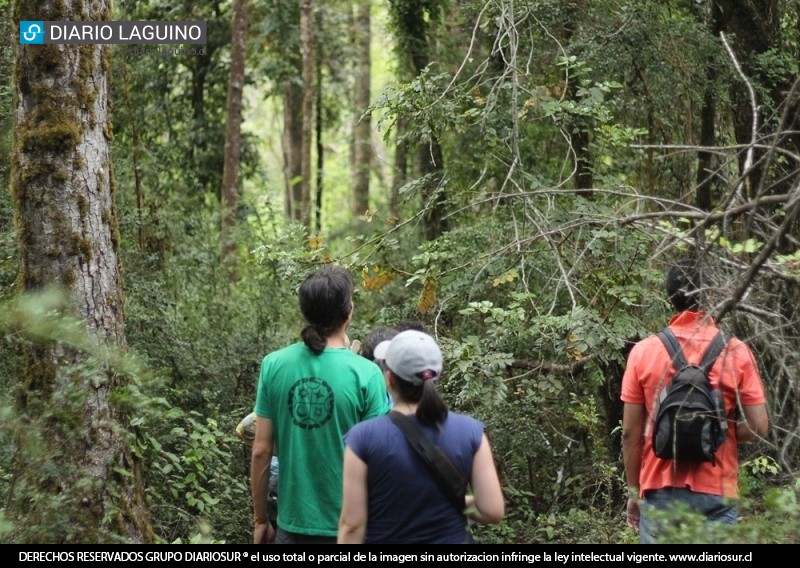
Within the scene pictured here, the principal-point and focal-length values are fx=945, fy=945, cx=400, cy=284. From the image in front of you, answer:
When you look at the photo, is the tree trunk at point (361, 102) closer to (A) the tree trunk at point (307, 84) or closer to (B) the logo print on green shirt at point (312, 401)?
(A) the tree trunk at point (307, 84)

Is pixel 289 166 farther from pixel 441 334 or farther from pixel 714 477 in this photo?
pixel 714 477

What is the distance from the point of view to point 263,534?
4.80 meters

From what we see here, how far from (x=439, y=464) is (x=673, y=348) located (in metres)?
1.71

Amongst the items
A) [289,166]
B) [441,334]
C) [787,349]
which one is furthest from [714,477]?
[289,166]

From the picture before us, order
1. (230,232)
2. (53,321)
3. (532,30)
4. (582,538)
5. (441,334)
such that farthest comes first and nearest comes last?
(230,232) < (532,30) < (441,334) < (582,538) < (53,321)

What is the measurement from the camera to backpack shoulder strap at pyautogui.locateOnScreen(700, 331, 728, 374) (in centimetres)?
466

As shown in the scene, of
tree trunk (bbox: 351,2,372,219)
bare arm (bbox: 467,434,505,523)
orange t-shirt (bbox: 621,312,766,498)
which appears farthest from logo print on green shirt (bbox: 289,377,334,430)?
tree trunk (bbox: 351,2,372,219)

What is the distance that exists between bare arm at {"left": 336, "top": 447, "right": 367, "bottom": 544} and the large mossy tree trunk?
2.37 metres

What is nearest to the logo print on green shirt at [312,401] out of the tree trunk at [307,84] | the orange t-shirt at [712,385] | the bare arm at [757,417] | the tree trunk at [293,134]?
the orange t-shirt at [712,385]

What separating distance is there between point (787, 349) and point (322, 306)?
2135 mm

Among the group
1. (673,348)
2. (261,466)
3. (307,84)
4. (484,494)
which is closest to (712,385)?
(673,348)

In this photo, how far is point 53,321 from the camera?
17.1 feet

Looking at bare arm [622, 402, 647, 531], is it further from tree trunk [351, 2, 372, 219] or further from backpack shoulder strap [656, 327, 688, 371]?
tree trunk [351, 2, 372, 219]

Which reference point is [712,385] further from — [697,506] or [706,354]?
[697,506]
